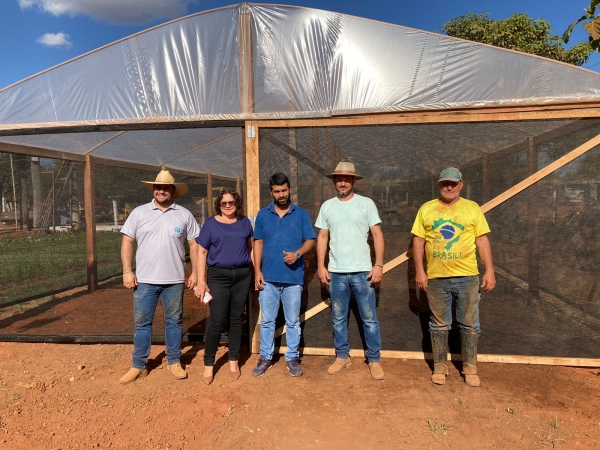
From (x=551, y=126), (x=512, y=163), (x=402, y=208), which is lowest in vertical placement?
Answer: (x=402, y=208)

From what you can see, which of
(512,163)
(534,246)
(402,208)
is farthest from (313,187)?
(534,246)

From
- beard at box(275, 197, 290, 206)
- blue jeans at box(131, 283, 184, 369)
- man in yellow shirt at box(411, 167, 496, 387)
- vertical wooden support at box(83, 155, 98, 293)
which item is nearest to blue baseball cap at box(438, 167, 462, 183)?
man in yellow shirt at box(411, 167, 496, 387)

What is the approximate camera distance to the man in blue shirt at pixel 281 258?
11.1 feet

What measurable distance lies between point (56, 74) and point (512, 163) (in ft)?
15.0

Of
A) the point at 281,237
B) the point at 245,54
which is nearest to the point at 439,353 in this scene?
the point at 281,237

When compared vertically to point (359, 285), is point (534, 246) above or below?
above

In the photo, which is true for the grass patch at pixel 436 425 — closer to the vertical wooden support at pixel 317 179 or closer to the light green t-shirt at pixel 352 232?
the light green t-shirt at pixel 352 232

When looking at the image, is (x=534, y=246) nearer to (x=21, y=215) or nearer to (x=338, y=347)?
(x=338, y=347)

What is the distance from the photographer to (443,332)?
3412mm

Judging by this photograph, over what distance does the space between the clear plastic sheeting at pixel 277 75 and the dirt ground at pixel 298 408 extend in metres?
2.41

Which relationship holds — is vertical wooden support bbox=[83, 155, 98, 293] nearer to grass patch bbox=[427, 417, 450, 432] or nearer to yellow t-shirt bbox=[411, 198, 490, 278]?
yellow t-shirt bbox=[411, 198, 490, 278]

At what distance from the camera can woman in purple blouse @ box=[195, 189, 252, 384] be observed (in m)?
3.31

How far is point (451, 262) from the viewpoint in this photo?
10.6ft

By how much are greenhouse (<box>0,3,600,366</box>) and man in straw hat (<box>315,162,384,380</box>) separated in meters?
0.34
